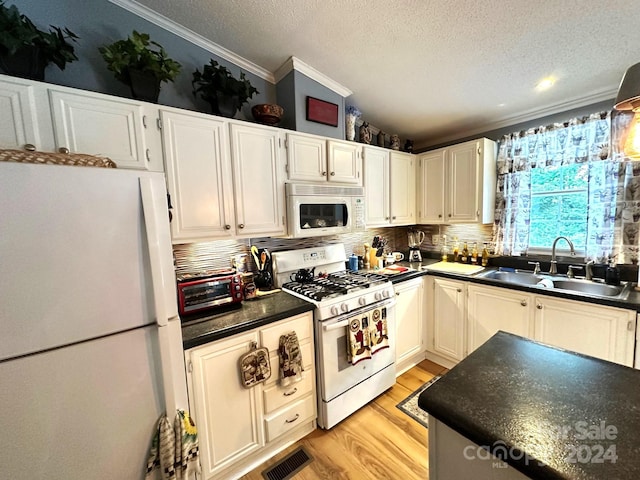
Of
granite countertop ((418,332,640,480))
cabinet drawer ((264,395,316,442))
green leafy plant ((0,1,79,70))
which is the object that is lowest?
cabinet drawer ((264,395,316,442))

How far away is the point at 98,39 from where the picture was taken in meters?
1.46

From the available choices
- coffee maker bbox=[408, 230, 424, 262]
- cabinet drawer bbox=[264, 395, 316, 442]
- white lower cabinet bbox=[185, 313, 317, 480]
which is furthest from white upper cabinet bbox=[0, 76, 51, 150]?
coffee maker bbox=[408, 230, 424, 262]

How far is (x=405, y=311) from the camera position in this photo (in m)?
2.38

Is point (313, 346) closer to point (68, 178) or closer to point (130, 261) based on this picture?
point (130, 261)

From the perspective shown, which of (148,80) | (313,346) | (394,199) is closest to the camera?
(148,80)

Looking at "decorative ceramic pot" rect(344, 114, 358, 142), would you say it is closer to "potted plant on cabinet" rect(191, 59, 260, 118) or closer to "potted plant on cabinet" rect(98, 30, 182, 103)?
"potted plant on cabinet" rect(191, 59, 260, 118)

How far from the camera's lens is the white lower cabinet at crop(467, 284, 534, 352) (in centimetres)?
199

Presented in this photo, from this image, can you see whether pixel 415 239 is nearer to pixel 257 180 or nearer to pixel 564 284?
pixel 564 284

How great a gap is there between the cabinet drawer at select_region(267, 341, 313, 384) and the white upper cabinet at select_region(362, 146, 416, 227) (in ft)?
4.53

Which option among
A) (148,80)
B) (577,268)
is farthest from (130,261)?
(577,268)

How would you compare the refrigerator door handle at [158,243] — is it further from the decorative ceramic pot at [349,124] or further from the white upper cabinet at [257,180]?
the decorative ceramic pot at [349,124]

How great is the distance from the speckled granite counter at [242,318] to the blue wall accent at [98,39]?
4.86 feet

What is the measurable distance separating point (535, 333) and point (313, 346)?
177 cm

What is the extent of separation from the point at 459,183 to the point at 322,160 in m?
1.56
